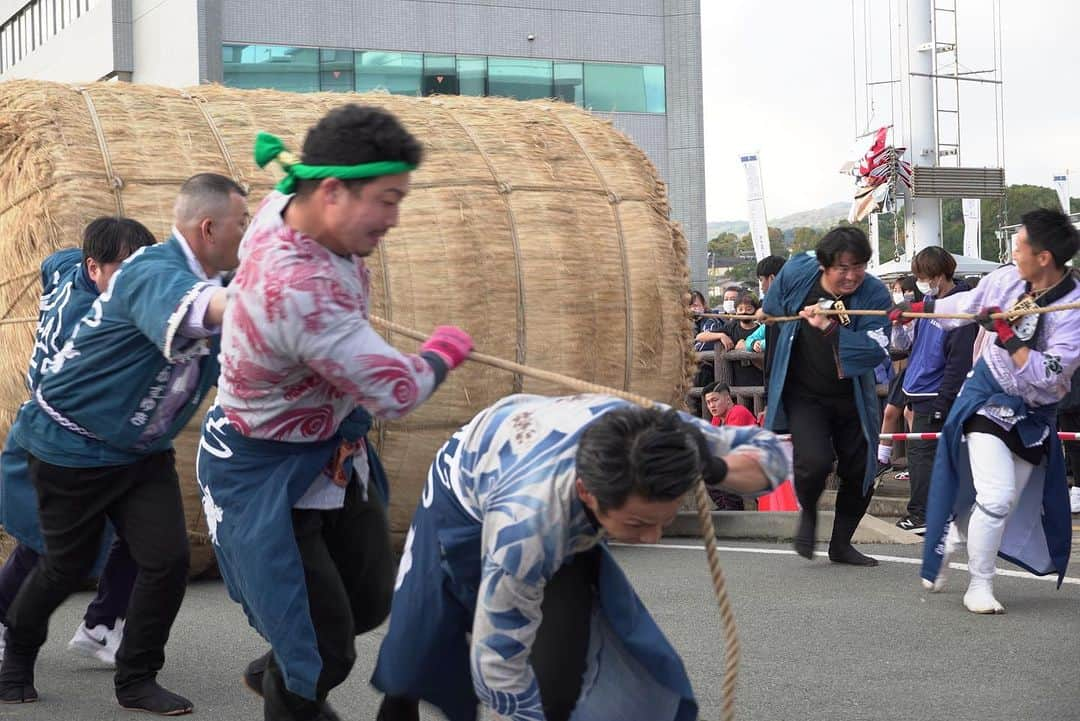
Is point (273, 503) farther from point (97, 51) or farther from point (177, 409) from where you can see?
point (97, 51)

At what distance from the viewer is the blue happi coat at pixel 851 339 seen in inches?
286

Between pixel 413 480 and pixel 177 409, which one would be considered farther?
pixel 413 480

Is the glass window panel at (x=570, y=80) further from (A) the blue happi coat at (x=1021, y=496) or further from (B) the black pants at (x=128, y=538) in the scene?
(B) the black pants at (x=128, y=538)

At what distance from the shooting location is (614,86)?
31.8 meters

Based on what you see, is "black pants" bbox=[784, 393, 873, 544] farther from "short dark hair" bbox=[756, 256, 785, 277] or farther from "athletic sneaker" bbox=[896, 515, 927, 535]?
"short dark hair" bbox=[756, 256, 785, 277]

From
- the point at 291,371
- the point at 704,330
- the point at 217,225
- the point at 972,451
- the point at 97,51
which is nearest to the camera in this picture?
the point at 291,371

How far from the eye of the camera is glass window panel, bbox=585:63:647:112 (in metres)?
31.6

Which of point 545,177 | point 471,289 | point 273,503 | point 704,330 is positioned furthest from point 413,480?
point 704,330

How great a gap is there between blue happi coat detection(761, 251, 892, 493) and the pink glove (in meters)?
4.23

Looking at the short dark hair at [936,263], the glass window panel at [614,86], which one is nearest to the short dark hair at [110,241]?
the short dark hair at [936,263]

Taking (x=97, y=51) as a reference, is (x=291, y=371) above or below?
below

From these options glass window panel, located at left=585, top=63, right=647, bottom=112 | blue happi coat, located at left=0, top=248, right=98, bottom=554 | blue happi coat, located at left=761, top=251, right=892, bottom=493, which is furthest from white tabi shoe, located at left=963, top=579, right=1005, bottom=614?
glass window panel, located at left=585, top=63, right=647, bottom=112

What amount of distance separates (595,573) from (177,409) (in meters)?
1.86

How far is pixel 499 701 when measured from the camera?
9.82 ft
